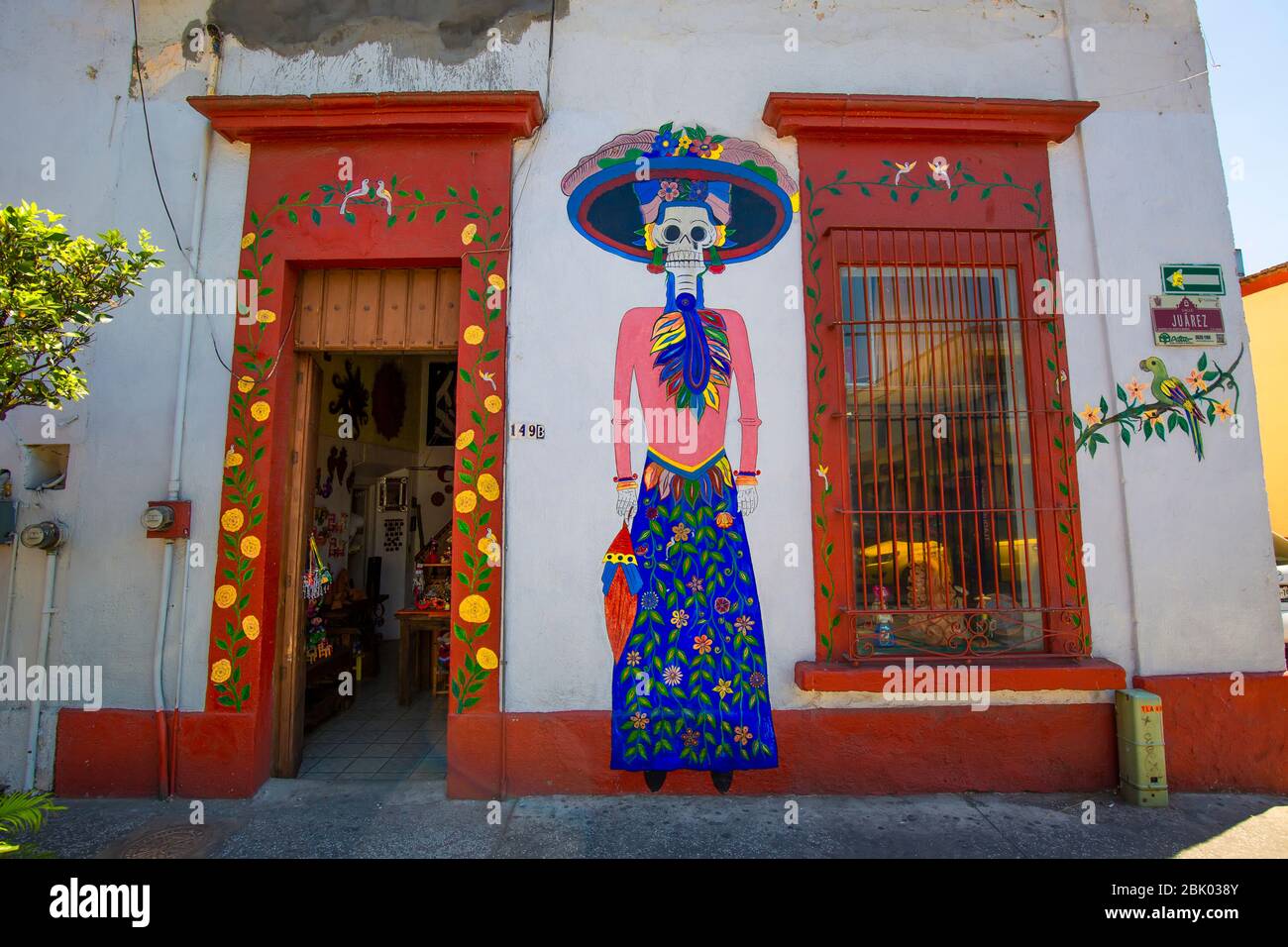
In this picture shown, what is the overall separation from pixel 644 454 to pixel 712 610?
1.09 meters

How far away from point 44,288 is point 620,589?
337 centimetres

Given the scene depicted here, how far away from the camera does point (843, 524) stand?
4.43 m

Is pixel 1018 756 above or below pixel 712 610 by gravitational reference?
below

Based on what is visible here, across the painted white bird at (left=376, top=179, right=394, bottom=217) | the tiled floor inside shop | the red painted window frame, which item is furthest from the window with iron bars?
the tiled floor inside shop

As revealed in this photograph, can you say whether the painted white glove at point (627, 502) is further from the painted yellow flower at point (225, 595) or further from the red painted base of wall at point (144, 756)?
the red painted base of wall at point (144, 756)

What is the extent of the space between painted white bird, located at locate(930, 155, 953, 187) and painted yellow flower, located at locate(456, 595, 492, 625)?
420cm

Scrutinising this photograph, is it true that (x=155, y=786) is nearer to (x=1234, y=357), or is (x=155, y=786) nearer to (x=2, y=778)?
(x=2, y=778)

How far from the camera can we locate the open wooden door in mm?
4621

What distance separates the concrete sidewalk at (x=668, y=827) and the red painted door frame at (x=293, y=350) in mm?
382

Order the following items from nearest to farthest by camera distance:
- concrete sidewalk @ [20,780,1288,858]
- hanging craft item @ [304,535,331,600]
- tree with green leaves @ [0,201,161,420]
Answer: tree with green leaves @ [0,201,161,420] < concrete sidewalk @ [20,780,1288,858] < hanging craft item @ [304,535,331,600]

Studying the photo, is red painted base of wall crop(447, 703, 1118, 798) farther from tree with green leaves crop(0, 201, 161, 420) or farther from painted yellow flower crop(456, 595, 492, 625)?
tree with green leaves crop(0, 201, 161, 420)

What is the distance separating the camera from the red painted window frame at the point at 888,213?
4.39 metres

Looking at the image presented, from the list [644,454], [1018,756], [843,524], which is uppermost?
[644,454]
